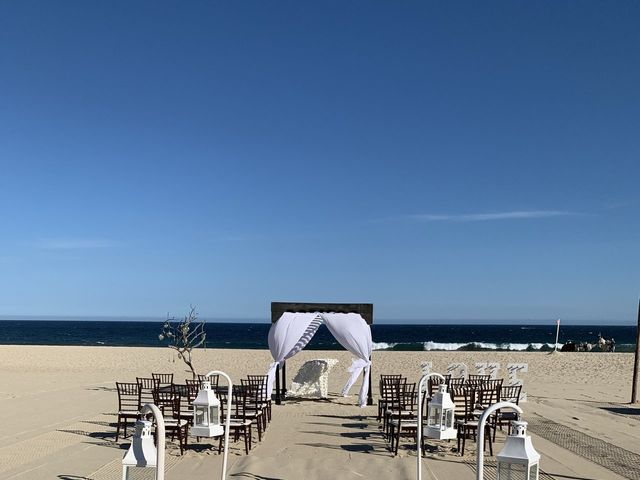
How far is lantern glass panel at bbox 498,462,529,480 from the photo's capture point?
13.1ft

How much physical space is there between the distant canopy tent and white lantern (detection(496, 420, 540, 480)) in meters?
11.3

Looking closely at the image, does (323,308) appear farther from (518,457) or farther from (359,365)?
(518,457)

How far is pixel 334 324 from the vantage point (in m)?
15.6

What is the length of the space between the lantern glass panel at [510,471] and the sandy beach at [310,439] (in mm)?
2207

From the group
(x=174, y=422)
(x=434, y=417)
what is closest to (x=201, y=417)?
(x=174, y=422)

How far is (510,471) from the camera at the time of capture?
400 centimetres

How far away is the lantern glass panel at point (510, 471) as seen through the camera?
3.99 metres

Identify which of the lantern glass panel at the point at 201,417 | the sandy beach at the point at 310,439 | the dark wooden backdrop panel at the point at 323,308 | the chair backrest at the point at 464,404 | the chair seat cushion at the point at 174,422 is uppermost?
the dark wooden backdrop panel at the point at 323,308

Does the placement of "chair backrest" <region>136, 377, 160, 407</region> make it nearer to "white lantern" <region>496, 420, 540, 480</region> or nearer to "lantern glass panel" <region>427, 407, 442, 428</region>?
"lantern glass panel" <region>427, 407, 442, 428</region>

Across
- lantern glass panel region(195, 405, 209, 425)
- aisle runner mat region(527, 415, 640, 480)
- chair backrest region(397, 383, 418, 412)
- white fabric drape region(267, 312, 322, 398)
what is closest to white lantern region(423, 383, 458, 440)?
chair backrest region(397, 383, 418, 412)

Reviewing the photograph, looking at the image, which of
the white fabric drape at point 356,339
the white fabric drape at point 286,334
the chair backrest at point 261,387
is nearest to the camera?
the chair backrest at point 261,387

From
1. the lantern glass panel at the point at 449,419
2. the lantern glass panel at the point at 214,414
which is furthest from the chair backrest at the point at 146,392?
the lantern glass panel at the point at 449,419

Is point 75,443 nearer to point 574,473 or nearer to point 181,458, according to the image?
point 181,458

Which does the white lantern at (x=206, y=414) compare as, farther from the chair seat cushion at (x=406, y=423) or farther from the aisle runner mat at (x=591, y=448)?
the aisle runner mat at (x=591, y=448)
